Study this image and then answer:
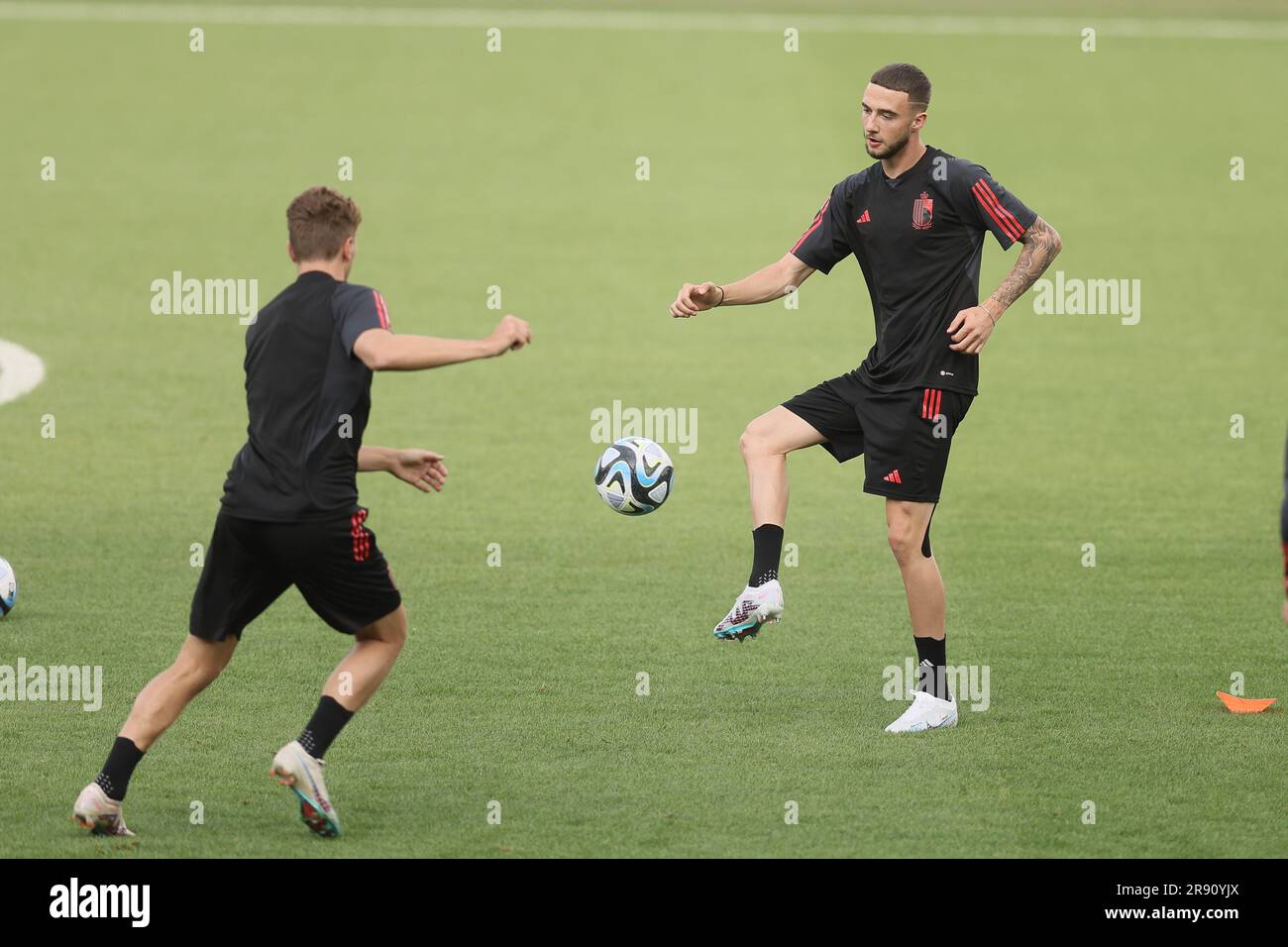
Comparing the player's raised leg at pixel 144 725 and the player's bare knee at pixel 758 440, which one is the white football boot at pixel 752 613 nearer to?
the player's bare knee at pixel 758 440

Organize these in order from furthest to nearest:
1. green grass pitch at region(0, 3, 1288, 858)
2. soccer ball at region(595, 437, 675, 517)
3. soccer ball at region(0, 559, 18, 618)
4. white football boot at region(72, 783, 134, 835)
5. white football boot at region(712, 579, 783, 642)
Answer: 1. soccer ball at region(0, 559, 18, 618)
2. soccer ball at region(595, 437, 675, 517)
3. white football boot at region(712, 579, 783, 642)
4. green grass pitch at region(0, 3, 1288, 858)
5. white football boot at region(72, 783, 134, 835)

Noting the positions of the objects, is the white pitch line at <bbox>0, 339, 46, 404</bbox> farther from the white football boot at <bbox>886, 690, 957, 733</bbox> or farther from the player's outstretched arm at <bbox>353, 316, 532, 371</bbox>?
the player's outstretched arm at <bbox>353, 316, 532, 371</bbox>

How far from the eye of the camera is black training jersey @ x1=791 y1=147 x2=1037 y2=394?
8.04 metres

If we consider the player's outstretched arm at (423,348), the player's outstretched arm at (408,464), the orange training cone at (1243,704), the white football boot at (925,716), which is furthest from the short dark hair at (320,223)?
the orange training cone at (1243,704)

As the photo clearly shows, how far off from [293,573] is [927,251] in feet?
10.7

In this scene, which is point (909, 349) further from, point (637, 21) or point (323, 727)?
point (637, 21)

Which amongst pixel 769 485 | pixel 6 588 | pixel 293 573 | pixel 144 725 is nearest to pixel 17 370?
pixel 6 588

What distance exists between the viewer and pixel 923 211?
8.12m

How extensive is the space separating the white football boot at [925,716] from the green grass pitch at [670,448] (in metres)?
0.09

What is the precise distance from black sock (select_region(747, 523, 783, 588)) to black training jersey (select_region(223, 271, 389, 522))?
7.07ft

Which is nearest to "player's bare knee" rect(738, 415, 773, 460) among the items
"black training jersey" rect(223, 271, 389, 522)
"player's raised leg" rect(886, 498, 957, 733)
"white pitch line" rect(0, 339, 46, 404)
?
"player's raised leg" rect(886, 498, 957, 733)

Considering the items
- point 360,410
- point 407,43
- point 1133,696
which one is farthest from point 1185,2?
point 360,410

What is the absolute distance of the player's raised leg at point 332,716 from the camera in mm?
6568

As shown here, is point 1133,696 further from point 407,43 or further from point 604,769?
point 407,43
